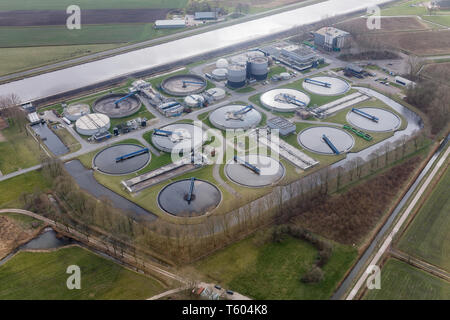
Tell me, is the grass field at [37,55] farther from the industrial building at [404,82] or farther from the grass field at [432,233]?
the grass field at [432,233]

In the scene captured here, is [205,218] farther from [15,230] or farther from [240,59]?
[240,59]

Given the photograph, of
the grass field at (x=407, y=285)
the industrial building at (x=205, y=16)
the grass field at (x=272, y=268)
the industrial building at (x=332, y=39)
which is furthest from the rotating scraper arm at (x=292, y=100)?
the industrial building at (x=205, y=16)

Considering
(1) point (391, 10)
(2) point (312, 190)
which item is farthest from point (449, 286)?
(1) point (391, 10)

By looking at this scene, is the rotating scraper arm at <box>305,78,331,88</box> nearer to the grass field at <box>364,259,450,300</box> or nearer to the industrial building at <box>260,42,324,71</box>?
the industrial building at <box>260,42,324,71</box>

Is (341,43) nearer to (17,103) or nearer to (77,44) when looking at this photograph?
(77,44)

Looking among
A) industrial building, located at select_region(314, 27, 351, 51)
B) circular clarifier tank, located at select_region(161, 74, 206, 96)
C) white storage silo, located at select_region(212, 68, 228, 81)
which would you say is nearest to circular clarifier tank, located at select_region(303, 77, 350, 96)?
industrial building, located at select_region(314, 27, 351, 51)
